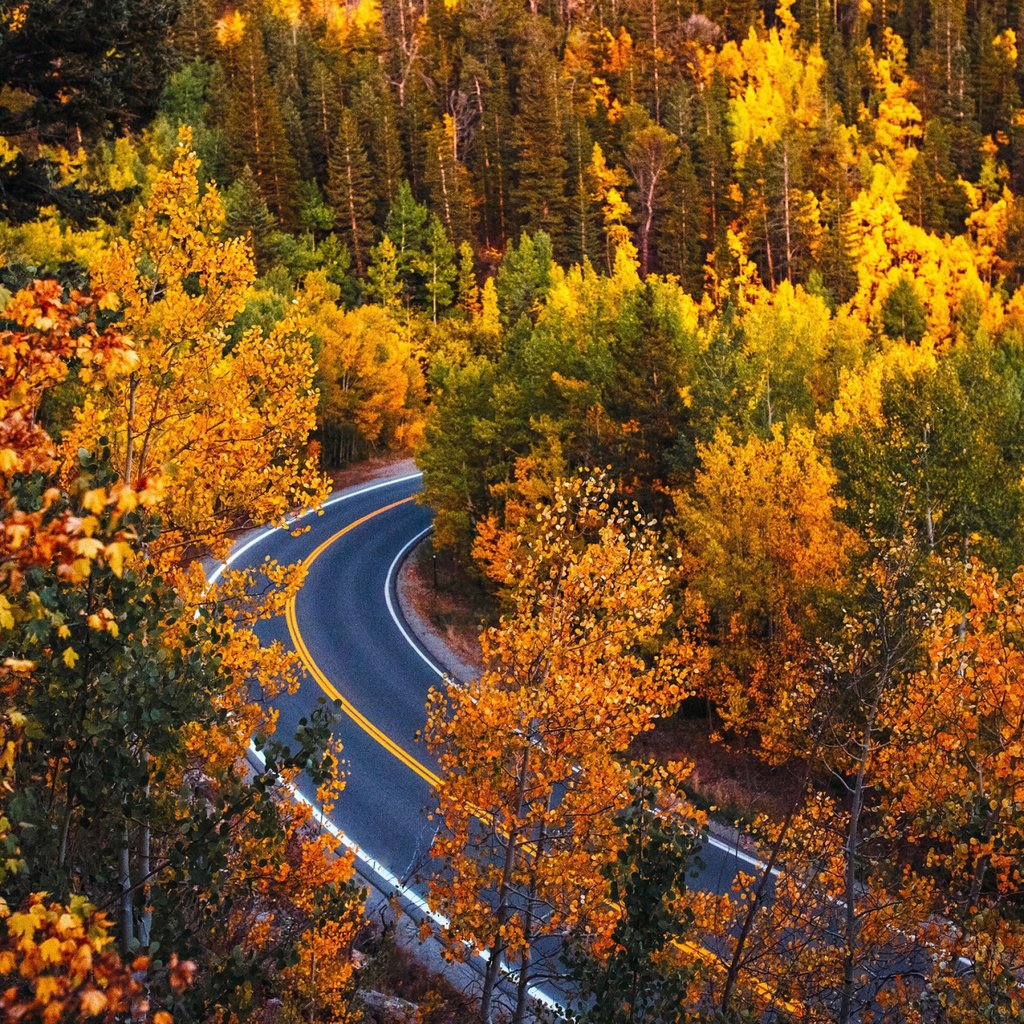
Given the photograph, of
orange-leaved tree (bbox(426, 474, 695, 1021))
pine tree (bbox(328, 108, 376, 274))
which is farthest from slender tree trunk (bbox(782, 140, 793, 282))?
orange-leaved tree (bbox(426, 474, 695, 1021))

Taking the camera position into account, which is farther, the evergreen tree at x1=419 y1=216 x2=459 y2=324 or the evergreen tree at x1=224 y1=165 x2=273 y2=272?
the evergreen tree at x1=419 y1=216 x2=459 y2=324

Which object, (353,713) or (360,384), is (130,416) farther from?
(360,384)

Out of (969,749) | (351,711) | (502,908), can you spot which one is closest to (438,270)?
(351,711)

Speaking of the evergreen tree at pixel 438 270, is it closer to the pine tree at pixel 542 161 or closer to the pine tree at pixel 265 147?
the pine tree at pixel 542 161

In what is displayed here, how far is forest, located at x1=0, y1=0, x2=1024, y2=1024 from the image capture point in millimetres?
4809

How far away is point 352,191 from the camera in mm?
68000

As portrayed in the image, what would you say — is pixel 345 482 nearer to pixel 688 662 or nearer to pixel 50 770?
pixel 688 662

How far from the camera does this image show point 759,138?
71.3 meters

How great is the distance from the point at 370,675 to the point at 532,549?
1442 centimetres

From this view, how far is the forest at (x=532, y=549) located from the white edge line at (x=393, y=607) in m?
2.47

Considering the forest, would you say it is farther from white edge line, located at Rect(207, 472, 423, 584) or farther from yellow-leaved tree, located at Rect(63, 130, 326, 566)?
white edge line, located at Rect(207, 472, 423, 584)

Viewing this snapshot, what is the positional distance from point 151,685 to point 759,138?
3022 inches

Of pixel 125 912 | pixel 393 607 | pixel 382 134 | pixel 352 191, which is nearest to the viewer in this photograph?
pixel 125 912

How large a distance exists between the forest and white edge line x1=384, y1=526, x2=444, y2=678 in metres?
2.47
